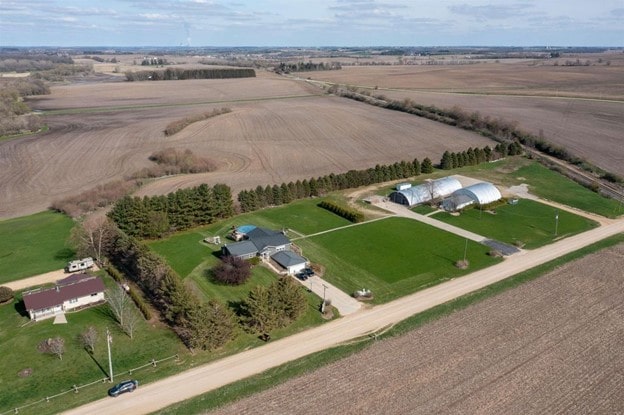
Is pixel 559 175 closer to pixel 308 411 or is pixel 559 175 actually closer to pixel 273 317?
pixel 273 317

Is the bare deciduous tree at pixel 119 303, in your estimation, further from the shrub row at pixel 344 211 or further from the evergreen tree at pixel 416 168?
the evergreen tree at pixel 416 168

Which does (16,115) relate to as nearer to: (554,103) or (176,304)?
(176,304)

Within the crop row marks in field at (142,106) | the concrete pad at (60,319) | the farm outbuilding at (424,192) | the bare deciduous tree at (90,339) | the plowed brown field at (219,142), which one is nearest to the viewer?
the bare deciduous tree at (90,339)

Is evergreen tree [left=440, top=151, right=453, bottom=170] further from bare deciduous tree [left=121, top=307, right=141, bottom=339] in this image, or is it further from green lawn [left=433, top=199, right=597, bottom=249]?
bare deciduous tree [left=121, top=307, right=141, bottom=339]

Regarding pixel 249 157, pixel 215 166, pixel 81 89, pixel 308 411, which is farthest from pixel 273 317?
pixel 81 89

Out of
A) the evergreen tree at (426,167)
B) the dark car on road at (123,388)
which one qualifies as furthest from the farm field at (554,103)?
the dark car on road at (123,388)

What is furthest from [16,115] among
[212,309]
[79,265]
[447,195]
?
[212,309]
